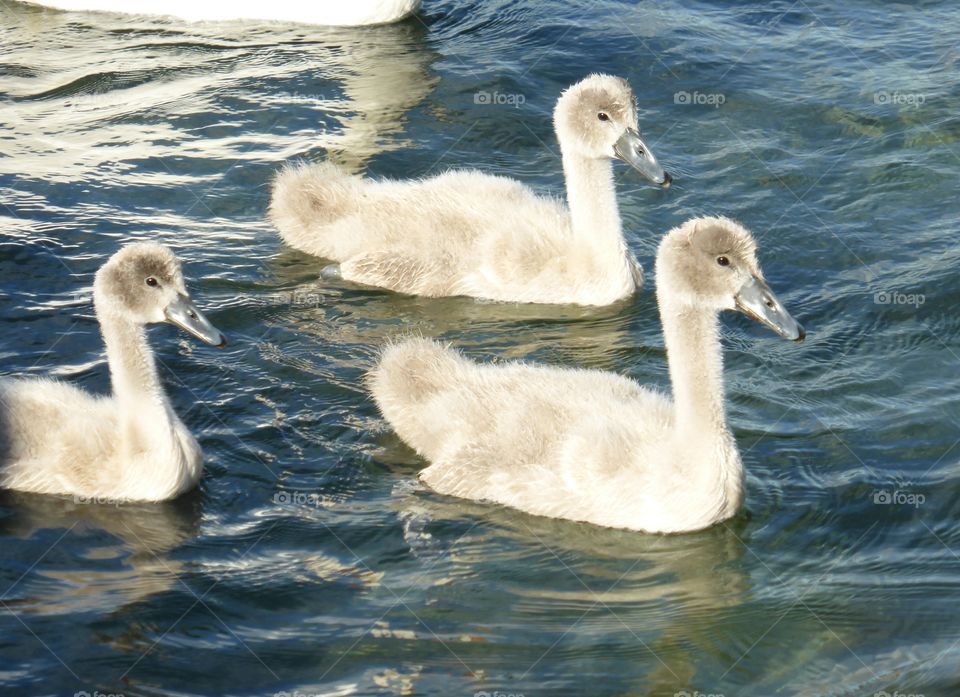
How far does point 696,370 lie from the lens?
7.54 m

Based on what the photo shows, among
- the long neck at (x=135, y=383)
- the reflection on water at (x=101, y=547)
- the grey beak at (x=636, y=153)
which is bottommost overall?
the reflection on water at (x=101, y=547)

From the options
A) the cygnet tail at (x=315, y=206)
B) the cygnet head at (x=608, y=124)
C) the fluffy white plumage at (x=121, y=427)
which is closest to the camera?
the fluffy white plumage at (x=121, y=427)

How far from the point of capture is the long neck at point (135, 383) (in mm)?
7789

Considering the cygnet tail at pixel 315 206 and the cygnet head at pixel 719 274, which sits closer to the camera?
the cygnet head at pixel 719 274

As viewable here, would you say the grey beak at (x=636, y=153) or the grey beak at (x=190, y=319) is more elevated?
the grey beak at (x=636, y=153)

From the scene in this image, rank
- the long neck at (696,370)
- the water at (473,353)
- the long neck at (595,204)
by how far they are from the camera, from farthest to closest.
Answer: the long neck at (595,204), the long neck at (696,370), the water at (473,353)

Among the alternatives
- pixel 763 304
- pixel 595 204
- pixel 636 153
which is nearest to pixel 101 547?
pixel 763 304

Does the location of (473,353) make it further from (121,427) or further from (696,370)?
(121,427)

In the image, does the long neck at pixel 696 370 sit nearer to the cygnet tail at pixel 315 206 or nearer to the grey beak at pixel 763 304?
the grey beak at pixel 763 304

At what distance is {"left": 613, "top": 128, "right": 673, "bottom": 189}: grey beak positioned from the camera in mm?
9656

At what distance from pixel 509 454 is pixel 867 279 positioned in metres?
3.23

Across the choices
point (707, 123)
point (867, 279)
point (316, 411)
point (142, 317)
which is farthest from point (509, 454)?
point (707, 123)

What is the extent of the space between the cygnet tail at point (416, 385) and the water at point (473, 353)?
16cm

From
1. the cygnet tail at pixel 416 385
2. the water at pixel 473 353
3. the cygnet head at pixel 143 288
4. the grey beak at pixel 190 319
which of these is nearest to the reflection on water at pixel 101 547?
the water at pixel 473 353
